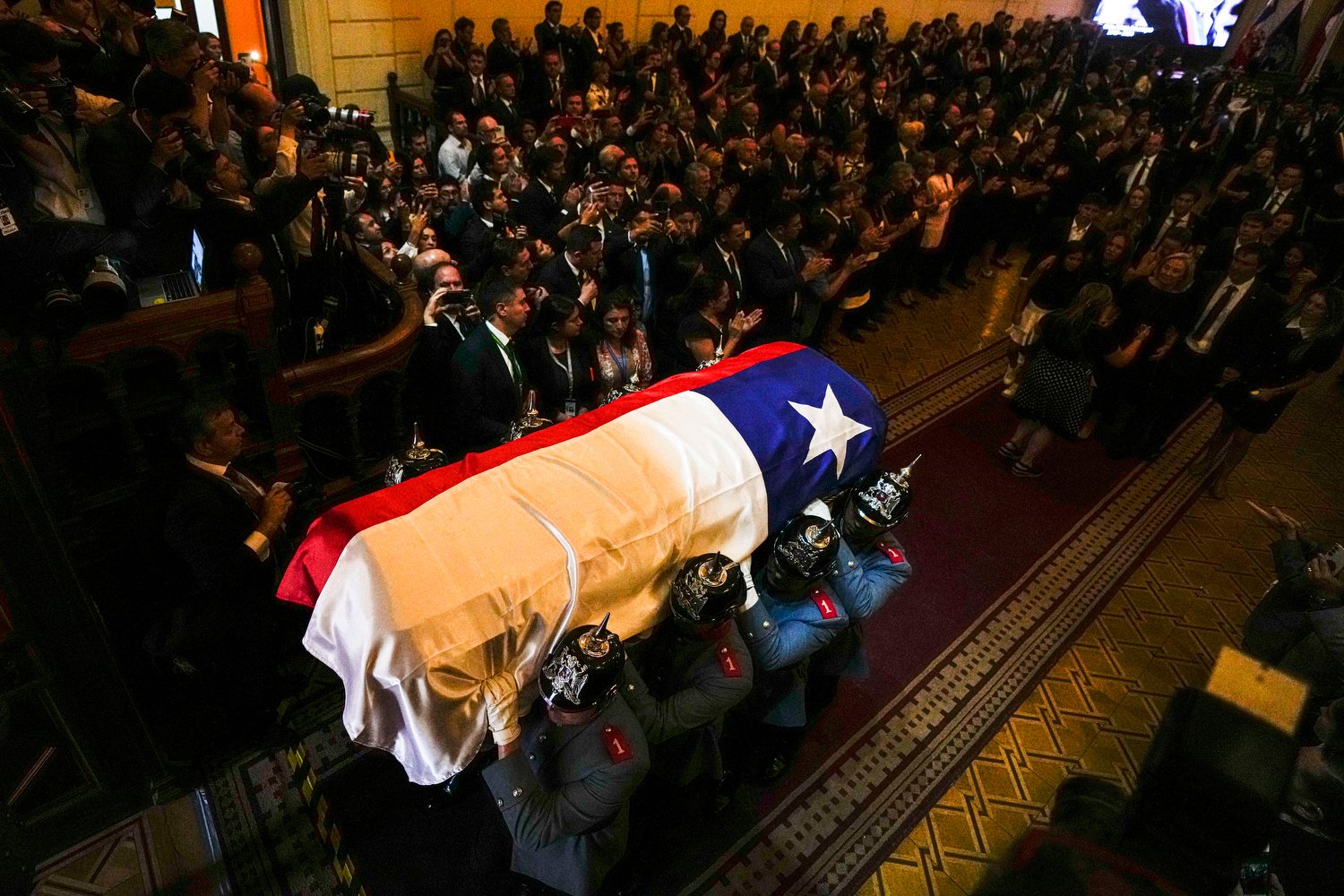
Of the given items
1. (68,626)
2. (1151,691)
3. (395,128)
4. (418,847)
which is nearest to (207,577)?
(68,626)

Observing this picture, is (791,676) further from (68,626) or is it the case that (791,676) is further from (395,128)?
(395,128)

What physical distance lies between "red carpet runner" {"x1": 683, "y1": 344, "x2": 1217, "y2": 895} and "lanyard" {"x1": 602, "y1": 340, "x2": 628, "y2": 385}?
190 centimetres

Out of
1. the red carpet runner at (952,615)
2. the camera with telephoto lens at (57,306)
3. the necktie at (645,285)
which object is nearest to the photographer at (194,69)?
the camera with telephoto lens at (57,306)

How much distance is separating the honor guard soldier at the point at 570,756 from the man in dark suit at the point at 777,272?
10.9 ft

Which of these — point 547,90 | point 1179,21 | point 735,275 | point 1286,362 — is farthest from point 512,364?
point 1179,21

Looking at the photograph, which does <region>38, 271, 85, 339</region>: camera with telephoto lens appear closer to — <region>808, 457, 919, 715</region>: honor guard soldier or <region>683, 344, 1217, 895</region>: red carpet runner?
<region>808, 457, 919, 715</region>: honor guard soldier

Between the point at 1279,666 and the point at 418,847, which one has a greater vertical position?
the point at 1279,666

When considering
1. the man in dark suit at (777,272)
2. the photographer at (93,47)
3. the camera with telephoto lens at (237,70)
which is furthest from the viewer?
the man in dark suit at (777,272)

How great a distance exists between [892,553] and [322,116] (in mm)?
3398

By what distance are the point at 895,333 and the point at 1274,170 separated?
6.75 metres

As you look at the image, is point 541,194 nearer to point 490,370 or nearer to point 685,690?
point 490,370

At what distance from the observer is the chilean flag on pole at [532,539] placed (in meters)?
1.82

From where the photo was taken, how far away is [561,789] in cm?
203

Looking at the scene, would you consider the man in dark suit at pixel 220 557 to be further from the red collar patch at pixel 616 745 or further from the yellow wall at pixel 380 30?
the yellow wall at pixel 380 30
